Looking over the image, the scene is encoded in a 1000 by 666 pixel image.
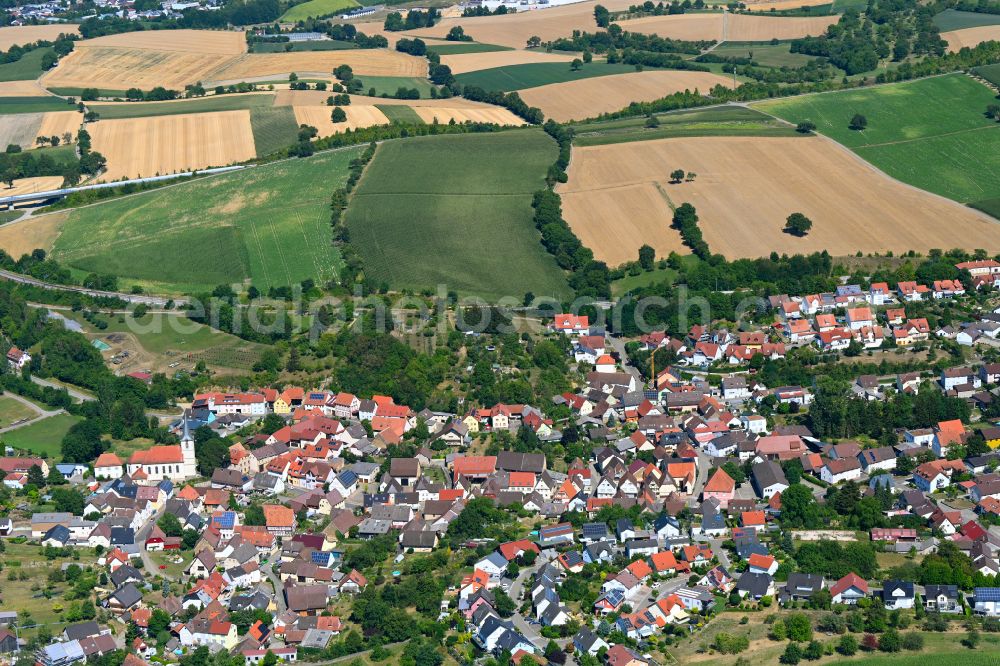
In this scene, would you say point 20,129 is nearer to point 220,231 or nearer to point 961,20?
point 220,231

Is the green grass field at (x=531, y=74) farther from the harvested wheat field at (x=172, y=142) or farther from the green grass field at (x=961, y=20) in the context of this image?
the green grass field at (x=961, y=20)

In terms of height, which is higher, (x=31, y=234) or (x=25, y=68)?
(x=25, y=68)

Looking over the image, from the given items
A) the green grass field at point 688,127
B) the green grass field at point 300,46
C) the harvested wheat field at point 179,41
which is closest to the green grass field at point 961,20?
the green grass field at point 688,127

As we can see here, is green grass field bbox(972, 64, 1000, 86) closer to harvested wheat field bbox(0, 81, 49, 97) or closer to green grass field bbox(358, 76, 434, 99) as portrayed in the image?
green grass field bbox(358, 76, 434, 99)

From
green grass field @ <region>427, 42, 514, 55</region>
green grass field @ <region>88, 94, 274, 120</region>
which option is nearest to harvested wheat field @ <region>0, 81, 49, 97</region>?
green grass field @ <region>88, 94, 274, 120</region>

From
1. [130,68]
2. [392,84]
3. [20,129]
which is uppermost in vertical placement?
[130,68]

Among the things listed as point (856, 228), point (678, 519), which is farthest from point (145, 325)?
point (856, 228)

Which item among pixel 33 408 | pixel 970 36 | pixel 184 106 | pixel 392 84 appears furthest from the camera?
pixel 970 36

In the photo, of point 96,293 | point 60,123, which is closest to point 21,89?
point 60,123
